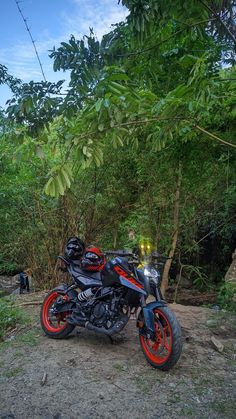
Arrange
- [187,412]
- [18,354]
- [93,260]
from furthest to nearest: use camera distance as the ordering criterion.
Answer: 1. [93,260]
2. [18,354]
3. [187,412]

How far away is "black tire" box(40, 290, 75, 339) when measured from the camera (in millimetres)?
3647

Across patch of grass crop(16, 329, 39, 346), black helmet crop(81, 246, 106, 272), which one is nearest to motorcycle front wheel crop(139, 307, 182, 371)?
black helmet crop(81, 246, 106, 272)

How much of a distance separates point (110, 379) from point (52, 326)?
3.97 feet

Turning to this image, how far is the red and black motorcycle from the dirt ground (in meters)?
0.17

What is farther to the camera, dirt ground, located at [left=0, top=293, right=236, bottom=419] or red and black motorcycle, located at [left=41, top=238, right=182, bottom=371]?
red and black motorcycle, located at [left=41, top=238, right=182, bottom=371]

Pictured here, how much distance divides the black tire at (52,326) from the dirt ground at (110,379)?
0.07 metres

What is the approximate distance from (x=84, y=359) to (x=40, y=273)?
311cm

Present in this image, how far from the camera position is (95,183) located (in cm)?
530

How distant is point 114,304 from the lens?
3.27 meters

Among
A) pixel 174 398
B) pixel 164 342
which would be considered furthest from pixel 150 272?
pixel 174 398

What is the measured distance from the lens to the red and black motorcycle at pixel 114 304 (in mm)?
2957

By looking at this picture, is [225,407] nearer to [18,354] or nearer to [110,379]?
[110,379]

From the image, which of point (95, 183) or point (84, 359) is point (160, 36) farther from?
point (95, 183)

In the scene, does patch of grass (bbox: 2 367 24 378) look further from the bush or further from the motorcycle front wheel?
the bush
